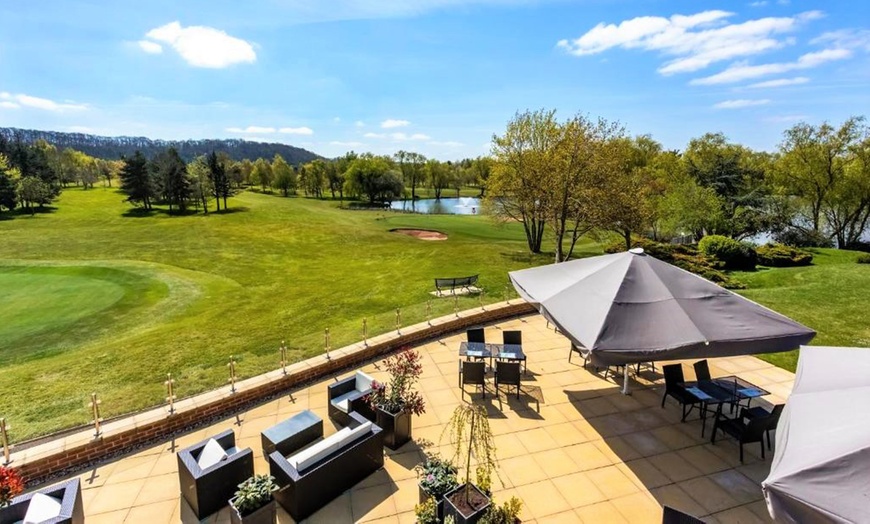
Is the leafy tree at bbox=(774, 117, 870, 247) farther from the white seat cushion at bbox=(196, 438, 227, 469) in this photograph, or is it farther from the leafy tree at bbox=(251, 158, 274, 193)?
the leafy tree at bbox=(251, 158, 274, 193)

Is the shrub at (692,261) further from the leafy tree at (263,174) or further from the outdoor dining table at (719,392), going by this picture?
the leafy tree at (263,174)

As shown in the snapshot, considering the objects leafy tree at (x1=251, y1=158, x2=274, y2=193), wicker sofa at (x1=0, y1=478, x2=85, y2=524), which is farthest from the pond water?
wicker sofa at (x1=0, y1=478, x2=85, y2=524)

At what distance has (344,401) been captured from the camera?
680 cm

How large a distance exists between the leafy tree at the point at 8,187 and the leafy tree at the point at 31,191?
48 centimetres

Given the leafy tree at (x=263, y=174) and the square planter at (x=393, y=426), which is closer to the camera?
the square planter at (x=393, y=426)

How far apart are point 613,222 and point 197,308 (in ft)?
64.2

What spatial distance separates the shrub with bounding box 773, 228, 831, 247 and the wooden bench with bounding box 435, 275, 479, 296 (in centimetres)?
2689

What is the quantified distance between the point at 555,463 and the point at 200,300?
15119mm

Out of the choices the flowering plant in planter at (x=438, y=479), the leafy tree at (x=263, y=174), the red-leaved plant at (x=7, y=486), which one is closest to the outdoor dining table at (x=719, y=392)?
the flowering plant in planter at (x=438, y=479)

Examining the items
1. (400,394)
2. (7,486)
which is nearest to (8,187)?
(7,486)

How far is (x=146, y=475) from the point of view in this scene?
225 inches

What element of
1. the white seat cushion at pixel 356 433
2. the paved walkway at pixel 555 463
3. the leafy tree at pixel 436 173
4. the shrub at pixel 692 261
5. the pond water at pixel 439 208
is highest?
the leafy tree at pixel 436 173

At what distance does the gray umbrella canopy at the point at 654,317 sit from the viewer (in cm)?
539

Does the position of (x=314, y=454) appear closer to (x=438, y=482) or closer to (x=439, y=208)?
(x=438, y=482)
